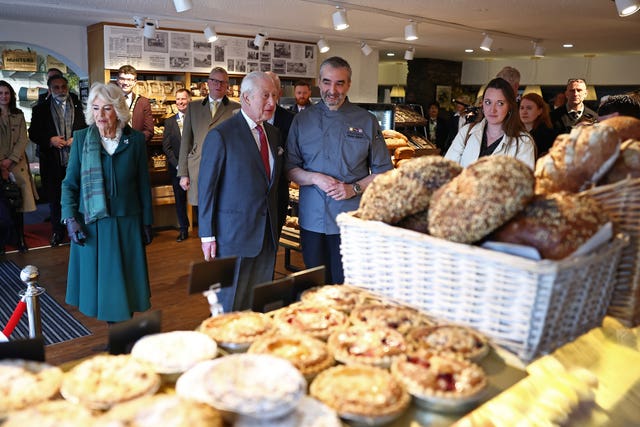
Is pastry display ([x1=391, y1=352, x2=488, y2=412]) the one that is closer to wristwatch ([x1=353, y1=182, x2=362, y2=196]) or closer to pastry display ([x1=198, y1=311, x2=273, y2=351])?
pastry display ([x1=198, y1=311, x2=273, y2=351])

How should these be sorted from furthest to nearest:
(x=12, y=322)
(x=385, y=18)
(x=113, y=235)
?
1. (x=385, y=18)
2. (x=113, y=235)
3. (x=12, y=322)

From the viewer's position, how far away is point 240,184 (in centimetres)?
281

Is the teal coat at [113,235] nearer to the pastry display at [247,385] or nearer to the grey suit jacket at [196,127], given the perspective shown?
the pastry display at [247,385]

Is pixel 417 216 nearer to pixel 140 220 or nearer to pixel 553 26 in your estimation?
pixel 140 220

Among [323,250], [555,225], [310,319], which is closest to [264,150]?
[323,250]

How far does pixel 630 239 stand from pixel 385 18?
640 cm

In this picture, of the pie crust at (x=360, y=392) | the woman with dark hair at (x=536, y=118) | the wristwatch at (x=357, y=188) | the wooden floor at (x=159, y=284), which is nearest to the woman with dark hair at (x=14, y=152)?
the wooden floor at (x=159, y=284)

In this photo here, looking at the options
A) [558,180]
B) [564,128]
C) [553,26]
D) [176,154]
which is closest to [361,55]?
[553,26]

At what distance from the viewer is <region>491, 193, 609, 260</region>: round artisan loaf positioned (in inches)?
47.6

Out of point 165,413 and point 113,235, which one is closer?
point 165,413

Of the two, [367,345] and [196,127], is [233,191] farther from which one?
[196,127]

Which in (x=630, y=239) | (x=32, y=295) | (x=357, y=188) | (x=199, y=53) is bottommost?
(x=32, y=295)

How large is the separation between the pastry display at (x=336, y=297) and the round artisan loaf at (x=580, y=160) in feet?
1.75

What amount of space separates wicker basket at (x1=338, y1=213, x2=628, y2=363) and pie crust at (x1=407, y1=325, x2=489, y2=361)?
5 centimetres
